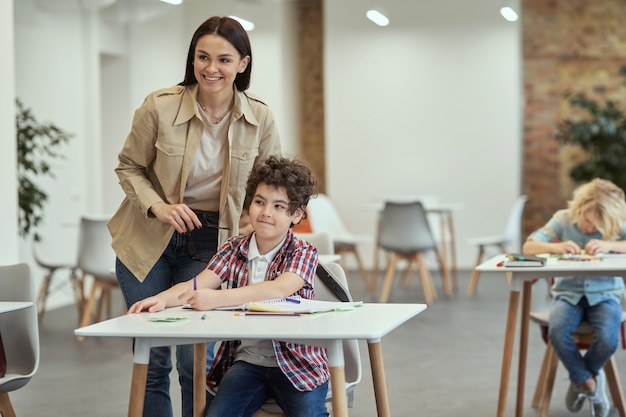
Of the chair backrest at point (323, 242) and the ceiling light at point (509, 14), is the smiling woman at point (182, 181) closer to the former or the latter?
the chair backrest at point (323, 242)

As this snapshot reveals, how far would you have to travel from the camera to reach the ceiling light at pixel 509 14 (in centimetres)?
1048

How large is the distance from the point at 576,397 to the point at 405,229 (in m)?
4.17

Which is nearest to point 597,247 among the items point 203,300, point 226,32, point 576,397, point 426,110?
point 576,397

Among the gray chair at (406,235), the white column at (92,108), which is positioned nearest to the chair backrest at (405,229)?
the gray chair at (406,235)

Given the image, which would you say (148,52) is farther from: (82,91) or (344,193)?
(344,193)

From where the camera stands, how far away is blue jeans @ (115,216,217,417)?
296cm

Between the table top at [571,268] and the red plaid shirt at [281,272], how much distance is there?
3.08 feet

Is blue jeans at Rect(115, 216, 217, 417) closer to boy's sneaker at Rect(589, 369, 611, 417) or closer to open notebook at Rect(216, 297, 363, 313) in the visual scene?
open notebook at Rect(216, 297, 363, 313)

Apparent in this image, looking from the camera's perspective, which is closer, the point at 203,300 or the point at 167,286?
the point at 203,300

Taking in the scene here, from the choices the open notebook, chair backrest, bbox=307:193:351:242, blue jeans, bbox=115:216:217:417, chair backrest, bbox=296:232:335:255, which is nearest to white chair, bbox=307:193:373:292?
chair backrest, bbox=307:193:351:242

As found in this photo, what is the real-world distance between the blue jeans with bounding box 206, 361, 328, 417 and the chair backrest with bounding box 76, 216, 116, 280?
415 cm

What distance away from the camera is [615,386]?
4.05 m

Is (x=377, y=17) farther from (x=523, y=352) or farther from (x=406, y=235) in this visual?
(x=523, y=352)

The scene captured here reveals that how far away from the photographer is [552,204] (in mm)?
10898
